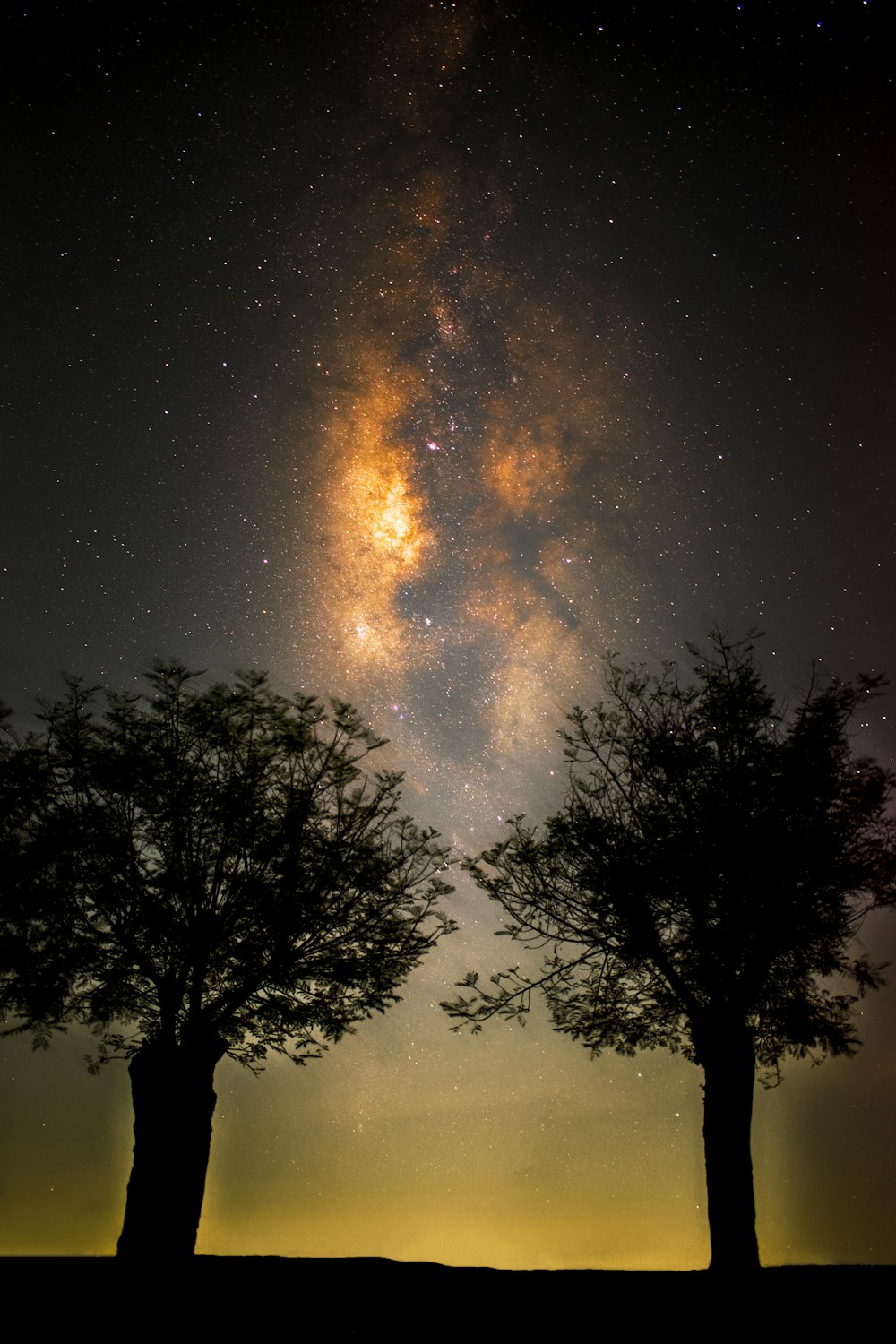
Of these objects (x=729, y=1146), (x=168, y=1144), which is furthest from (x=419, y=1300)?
(x=729, y=1146)

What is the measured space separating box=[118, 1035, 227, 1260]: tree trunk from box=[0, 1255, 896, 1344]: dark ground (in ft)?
1.79

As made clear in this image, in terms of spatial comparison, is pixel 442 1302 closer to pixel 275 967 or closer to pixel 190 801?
pixel 275 967

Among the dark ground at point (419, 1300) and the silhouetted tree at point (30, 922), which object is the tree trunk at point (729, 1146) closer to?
the dark ground at point (419, 1300)

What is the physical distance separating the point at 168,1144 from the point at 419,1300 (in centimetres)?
579

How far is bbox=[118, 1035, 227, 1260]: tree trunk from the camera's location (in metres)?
13.8

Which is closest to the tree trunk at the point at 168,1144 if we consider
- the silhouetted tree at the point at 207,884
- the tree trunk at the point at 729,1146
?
the silhouetted tree at the point at 207,884

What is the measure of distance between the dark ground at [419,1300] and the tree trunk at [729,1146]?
0.58 meters

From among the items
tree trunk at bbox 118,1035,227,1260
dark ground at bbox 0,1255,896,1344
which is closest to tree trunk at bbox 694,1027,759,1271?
dark ground at bbox 0,1255,896,1344

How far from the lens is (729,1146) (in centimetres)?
1453

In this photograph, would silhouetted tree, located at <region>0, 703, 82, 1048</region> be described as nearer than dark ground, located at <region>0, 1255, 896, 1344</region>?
No

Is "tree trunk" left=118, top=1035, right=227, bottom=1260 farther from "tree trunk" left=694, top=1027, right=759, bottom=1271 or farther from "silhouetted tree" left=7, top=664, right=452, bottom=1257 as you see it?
"tree trunk" left=694, top=1027, right=759, bottom=1271

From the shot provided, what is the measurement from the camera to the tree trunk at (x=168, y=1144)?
13828 mm

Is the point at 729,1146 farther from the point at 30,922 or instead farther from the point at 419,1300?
the point at 30,922

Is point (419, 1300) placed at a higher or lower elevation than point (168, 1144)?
lower
